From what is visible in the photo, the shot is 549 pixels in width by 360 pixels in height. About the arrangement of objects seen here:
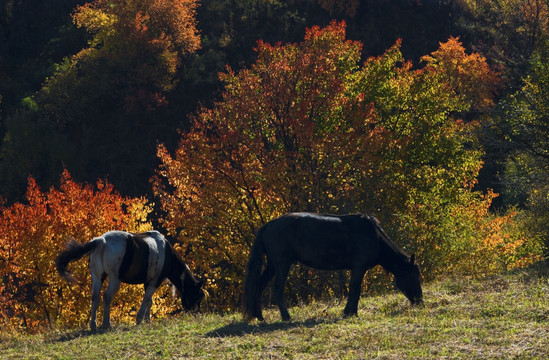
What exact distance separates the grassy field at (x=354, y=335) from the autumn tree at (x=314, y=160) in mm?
12942

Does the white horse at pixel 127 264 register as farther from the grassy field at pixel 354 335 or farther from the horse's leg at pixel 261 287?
the horse's leg at pixel 261 287

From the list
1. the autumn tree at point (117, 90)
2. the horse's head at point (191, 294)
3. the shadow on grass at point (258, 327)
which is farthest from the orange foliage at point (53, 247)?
the autumn tree at point (117, 90)

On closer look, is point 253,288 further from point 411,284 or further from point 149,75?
point 149,75

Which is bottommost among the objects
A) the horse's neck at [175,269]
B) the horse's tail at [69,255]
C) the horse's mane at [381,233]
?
the horse's neck at [175,269]

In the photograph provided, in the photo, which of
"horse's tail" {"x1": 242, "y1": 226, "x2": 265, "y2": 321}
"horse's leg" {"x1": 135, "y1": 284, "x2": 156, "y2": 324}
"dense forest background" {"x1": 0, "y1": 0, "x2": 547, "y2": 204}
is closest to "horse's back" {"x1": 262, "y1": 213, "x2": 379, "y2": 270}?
"horse's tail" {"x1": 242, "y1": 226, "x2": 265, "y2": 321}

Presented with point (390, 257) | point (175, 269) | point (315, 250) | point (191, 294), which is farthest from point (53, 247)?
point (390, 257)

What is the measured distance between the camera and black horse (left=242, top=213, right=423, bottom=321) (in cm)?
1495

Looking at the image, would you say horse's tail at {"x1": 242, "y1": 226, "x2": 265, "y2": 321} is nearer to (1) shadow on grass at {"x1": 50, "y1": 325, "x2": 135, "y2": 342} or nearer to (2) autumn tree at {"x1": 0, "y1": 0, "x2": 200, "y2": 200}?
(1) shadow on grass at {"x1": 50, "y1": 325, "x2": 135, "y2": 342}

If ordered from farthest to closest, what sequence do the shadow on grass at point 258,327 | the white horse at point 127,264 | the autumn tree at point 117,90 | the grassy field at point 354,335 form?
the autumn tree at point 117,90 → the white horse at point 127,264 → the shadow on grass at point 258,327 → the grassy field at point 354,335

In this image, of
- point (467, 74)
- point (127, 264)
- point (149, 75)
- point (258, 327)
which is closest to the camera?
point (258, 327)

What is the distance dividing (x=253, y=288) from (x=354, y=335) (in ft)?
10.8

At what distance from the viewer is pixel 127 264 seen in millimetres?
16812

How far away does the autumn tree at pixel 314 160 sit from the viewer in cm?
2986

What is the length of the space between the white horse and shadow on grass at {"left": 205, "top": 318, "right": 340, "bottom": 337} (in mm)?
3479
